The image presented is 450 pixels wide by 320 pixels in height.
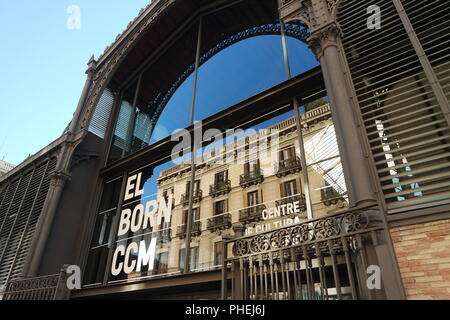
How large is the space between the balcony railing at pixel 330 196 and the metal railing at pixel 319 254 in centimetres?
123

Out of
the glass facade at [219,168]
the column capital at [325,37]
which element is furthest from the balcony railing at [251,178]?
the column capital at [325,37]

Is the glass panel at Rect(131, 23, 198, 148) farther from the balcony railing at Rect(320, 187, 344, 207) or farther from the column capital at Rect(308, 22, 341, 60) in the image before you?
the balcony railing at Rect(320, 187, 344, 207)

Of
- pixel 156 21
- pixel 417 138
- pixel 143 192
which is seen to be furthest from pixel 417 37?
pixel 156 21

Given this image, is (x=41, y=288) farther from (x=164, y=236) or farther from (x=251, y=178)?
(x=251, y=178)

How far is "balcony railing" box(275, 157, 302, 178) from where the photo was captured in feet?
24.7

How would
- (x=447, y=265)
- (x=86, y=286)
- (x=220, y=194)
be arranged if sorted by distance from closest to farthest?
(x=447, y=265)
(x=220, y=194)
(x=86, y=286)

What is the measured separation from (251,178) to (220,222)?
1.39m

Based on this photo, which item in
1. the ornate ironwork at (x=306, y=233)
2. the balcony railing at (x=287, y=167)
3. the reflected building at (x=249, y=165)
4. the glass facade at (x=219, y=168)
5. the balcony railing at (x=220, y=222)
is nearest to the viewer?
the ornate ironwork at (x=306, y=233)

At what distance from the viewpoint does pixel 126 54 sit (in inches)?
551

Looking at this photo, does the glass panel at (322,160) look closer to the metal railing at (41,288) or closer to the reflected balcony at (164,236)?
the reflected balcony at (164,236)

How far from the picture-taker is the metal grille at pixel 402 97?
501cm

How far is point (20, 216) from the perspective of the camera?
13664mm
